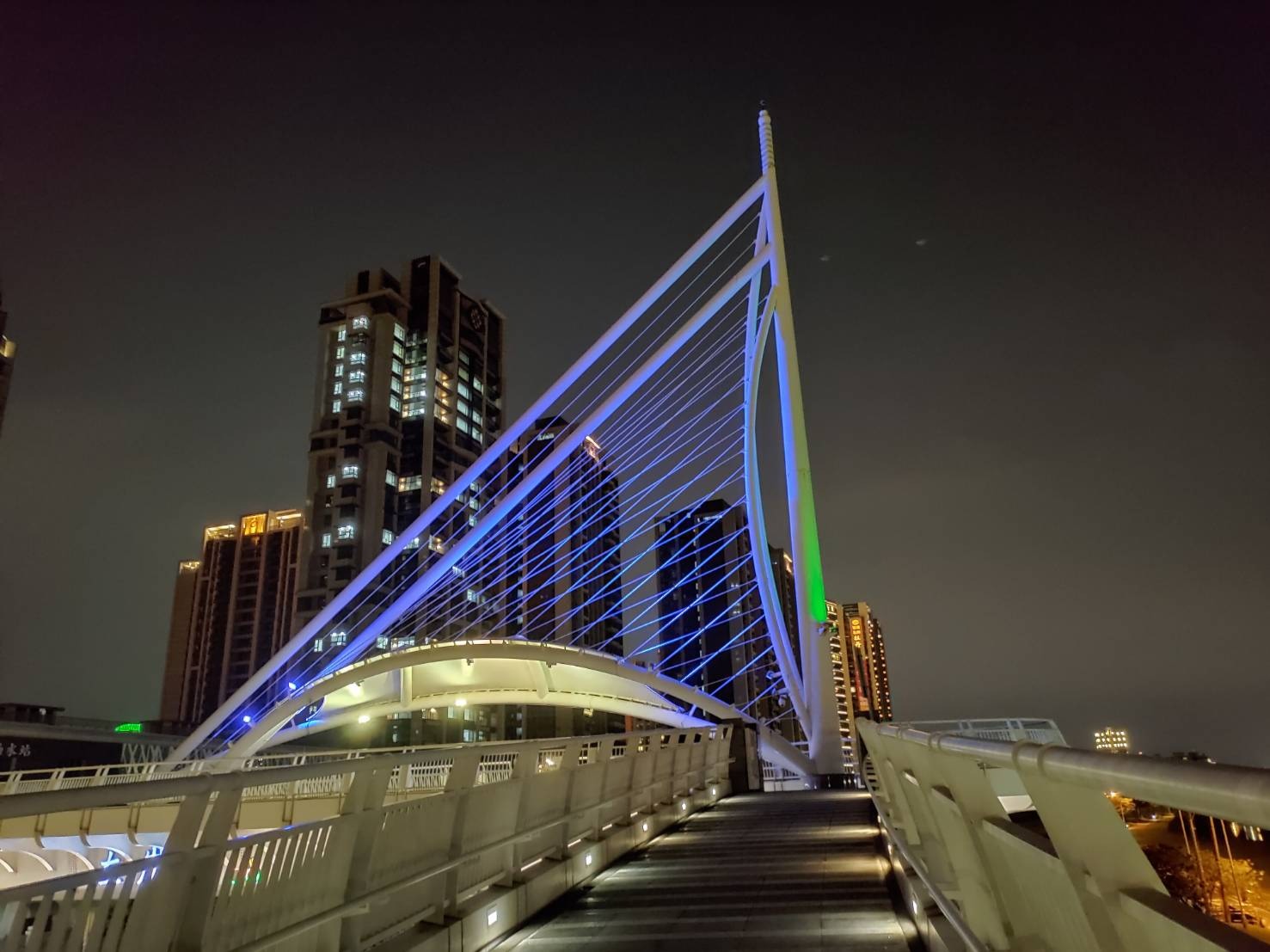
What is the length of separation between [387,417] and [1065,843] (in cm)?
10749

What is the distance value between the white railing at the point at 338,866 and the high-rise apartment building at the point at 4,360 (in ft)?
313

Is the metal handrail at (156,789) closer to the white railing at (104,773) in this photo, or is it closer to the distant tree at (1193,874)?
the white railing at (104,773)

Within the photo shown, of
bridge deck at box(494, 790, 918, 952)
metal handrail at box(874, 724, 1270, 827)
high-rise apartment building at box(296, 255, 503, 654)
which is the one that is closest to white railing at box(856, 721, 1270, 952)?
metal handrail at box(874, 724, 1270, 827)

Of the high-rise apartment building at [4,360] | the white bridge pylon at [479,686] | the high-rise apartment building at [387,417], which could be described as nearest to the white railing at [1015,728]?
the white bridge pylon at [479,686]

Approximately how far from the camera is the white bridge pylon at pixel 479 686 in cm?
4712

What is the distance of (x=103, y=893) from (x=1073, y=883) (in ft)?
10.1

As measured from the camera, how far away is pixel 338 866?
4680 millimetres

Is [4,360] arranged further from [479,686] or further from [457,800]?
[457,800]

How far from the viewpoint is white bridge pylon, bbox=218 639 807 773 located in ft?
155

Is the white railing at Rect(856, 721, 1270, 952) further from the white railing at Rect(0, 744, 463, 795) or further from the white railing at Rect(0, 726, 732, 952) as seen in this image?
the white railing at Rect(0, 744, 463, 795)

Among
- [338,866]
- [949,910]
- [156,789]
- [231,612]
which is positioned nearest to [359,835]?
[338,866]

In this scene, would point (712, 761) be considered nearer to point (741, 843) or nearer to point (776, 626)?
point (741, 843)

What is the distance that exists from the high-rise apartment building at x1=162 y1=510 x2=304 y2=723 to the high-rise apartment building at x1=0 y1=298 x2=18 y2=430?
163 ft

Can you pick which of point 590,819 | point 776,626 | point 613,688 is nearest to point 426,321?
point 613,688
